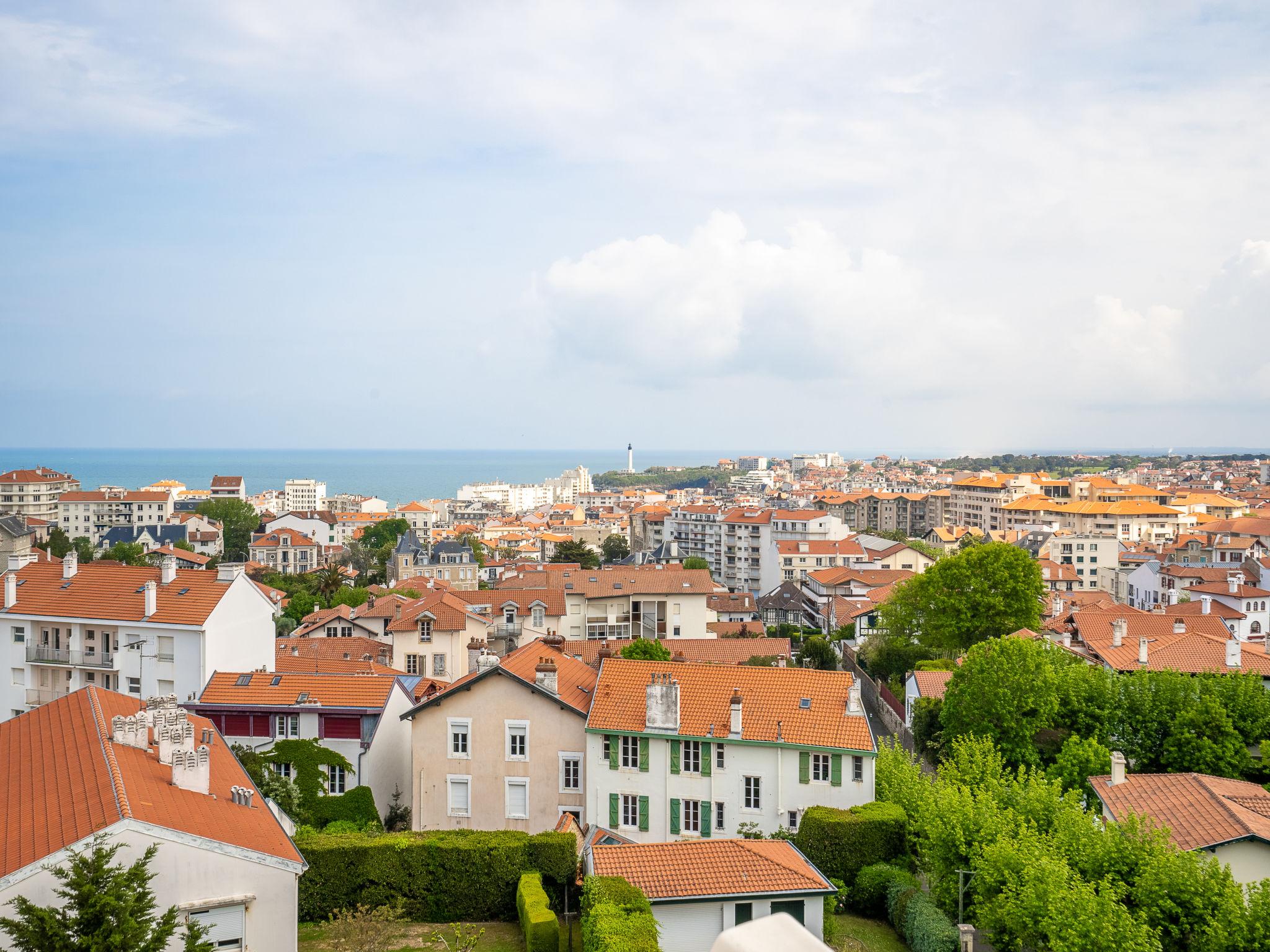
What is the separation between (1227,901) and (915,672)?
28.6 metres

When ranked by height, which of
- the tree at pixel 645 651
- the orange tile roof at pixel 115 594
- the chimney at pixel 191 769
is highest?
the orange tile roof at pixel 115 594

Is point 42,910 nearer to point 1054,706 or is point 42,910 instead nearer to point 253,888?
point 253,888

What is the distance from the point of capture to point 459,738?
28.4m

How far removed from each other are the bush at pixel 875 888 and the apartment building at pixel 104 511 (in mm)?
147519

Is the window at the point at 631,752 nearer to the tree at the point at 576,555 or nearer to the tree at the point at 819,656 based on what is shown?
the tree at the point at 819,656

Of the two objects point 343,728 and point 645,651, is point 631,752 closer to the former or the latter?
point 343,728

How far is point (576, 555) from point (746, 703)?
3142 inches

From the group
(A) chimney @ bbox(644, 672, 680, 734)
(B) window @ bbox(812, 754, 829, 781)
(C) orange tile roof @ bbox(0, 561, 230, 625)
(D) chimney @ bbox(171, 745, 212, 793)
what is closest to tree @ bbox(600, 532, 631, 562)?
(C) orange tile roof @ bbox(0, 561, 230, 625)

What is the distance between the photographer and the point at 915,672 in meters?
45.8

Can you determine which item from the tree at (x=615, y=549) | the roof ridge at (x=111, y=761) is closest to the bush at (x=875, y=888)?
the roof ridge at (x=111, y=761)

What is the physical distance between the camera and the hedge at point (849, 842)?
23797 mm

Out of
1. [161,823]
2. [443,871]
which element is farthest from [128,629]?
[161,823]

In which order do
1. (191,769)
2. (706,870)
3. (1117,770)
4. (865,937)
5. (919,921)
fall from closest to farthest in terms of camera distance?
(191,769) → (706,870) → (919,921) → (865,937) → (1117,770)

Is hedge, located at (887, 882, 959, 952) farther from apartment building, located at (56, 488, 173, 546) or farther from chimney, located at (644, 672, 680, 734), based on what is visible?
apartment building, located at (56, 488, 173, 546)
